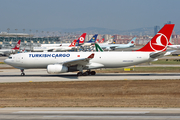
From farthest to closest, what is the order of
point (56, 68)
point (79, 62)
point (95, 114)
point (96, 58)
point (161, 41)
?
point (161, 41), point (96, 58), point (79, 62), point (56, 68), point (95, 114)

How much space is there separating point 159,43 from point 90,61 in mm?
11292

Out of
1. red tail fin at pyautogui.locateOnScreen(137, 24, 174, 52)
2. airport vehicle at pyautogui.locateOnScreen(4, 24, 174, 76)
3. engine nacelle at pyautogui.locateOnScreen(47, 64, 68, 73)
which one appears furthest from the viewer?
red tail fin at pyautogui.locateOnScreen(137, 24, 174, 52)

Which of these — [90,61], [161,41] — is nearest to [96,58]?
[90,61]

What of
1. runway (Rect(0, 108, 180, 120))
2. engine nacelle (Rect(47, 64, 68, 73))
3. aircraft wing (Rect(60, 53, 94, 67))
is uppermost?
aircraft wing (Rect(60, 53, 94, 67))

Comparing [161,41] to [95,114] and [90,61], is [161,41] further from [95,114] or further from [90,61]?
[95,114]

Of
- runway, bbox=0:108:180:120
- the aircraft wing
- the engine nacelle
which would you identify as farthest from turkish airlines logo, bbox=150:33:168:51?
runway, bbox=0:108:180:120

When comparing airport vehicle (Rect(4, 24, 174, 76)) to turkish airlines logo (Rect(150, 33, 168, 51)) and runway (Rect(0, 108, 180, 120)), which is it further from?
runway (Rect(0, 108, 180, 120))

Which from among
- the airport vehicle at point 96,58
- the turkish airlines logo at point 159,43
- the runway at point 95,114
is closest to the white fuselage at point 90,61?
the airport vehicle at point 96,58

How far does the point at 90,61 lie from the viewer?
38.2m

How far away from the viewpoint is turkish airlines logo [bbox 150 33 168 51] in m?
39.0

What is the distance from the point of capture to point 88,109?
17344 millimetres

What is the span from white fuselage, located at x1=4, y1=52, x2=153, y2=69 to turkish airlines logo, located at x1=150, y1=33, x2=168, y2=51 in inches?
77.1

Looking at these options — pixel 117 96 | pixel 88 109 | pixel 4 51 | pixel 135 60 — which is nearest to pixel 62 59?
pixel 135 60

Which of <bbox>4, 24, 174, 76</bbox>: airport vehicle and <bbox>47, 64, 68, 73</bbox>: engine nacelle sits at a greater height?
<bbox>4, 24, 174, 76</bbox>: airport vehicle
